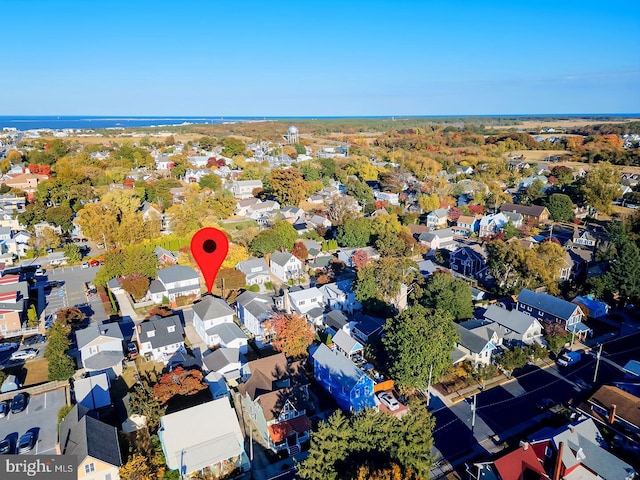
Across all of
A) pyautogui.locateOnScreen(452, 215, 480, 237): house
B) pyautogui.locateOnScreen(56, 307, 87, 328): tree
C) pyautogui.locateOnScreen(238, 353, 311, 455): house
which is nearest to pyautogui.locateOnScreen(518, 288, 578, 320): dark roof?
pyautogui.locateOnScreen(238, 353, 311, 455): house

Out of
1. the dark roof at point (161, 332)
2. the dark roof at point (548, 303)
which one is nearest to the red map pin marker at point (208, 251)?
the dark roof at point (161, 332)

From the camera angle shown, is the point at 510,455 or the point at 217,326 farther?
the point at 217,326

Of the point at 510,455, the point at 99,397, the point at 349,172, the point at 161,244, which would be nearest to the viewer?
the point at 510,455

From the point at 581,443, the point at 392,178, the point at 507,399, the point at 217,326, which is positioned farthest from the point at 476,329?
the point at 392,178

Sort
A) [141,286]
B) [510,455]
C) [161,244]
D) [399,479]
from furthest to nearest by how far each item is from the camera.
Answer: [161,244], [141,286], [510,455], [399,479]

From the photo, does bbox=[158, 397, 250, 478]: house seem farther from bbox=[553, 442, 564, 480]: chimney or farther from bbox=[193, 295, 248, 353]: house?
bbox=[553, 442, 564, 480]: chimney

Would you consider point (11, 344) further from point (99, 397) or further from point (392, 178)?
point (392, 178)

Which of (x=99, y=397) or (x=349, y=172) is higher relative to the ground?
(x=349, y=172)
